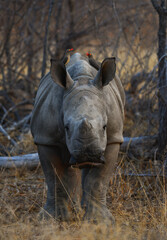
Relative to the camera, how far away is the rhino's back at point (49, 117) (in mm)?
3754

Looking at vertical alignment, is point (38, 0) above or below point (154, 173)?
above

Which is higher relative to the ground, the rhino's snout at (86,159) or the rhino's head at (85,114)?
the rhino's head at (85,114)

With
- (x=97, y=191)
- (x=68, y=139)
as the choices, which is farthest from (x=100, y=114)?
(x=97, y=191)

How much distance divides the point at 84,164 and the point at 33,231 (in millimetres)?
882

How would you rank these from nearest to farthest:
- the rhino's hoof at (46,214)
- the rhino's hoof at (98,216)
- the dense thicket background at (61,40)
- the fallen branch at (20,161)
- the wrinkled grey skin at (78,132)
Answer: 1. the wrinkled grey skin at (78,132)
2. the rhino's hoof at (98,216)
3. the rhino's hoof at (46,214)
4. the fallen branch at (20,161)
5. the dense thicket background at (61,40)

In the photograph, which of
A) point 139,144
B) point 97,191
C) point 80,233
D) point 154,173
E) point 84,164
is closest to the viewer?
point 84,164

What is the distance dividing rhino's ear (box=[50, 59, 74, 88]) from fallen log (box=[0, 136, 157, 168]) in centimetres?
242

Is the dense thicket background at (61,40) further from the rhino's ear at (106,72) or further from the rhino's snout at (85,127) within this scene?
the rhino's snout at (85,127)

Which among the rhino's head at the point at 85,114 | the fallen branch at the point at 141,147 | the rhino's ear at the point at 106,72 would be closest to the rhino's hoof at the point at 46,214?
the rhino's head at the point at 85,114

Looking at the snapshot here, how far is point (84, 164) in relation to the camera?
3262 mm

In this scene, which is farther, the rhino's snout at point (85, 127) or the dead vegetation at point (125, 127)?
the dead vegetation at point (125, 127)

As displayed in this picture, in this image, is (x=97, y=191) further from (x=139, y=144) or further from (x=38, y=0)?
(x=38, y=0)

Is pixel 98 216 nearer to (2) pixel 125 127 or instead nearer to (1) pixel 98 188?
(1) pixel 98 188

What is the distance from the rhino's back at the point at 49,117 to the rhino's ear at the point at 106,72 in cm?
40
